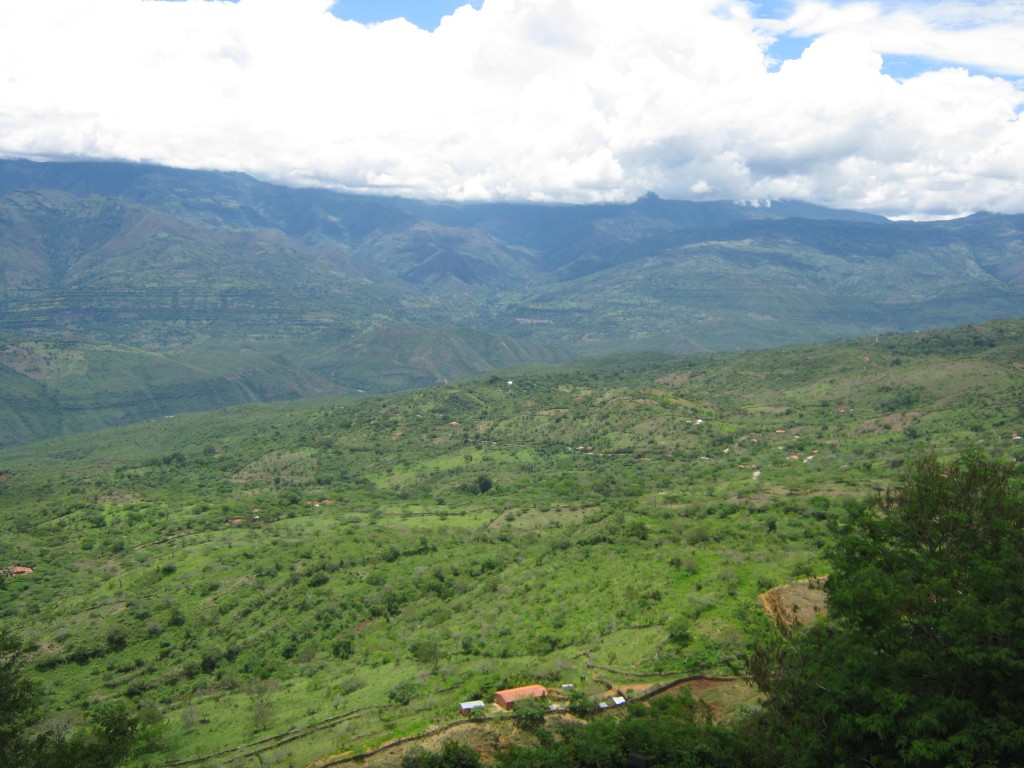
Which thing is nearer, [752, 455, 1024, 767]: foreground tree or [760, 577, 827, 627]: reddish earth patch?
[752, 455, 1024, 767]: foreground tree

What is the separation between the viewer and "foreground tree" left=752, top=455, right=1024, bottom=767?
78.5 ft

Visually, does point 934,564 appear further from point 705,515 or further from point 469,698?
point 705,515

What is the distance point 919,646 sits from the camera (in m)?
26.5

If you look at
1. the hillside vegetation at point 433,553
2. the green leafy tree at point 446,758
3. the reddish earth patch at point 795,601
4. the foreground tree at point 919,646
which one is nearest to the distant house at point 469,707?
the hillside vegetation at point 433,553

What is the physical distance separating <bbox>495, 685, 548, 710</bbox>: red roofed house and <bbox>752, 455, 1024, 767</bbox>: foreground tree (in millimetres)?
11434

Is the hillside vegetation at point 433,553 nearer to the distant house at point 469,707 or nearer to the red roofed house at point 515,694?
the distant house at point 469,707

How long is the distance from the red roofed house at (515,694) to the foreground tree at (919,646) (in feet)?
37.5

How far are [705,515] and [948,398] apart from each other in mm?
85912

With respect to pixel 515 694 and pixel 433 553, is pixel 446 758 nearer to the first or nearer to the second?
pixel 515 694

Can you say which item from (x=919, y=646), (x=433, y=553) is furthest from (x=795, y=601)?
(x=433, y=553)

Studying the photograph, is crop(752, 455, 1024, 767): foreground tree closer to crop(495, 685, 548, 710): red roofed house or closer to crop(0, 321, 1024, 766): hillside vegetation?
crop(0, 321, 1024, 766): hillside vegetation

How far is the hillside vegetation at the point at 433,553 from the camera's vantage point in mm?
44438

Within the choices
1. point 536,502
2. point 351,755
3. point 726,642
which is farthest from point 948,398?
point 351,755

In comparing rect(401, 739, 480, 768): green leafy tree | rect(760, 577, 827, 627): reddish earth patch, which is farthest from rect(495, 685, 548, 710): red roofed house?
rect(760, 577, 827, 627): reddish earth patch
